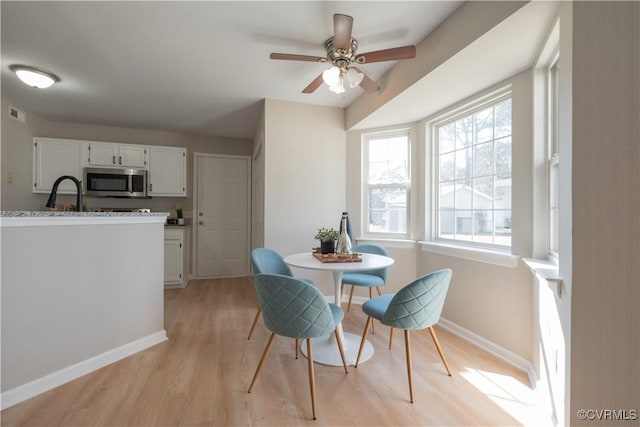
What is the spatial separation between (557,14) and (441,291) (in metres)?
1.53

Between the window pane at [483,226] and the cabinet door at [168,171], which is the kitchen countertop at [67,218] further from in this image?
the window pane at [483,226]

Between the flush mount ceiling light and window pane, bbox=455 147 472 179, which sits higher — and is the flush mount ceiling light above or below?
above

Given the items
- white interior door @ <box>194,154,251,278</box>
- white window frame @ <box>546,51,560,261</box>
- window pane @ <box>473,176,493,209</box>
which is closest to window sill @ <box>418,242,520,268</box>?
white window frame @ <box>546,51,560,261</box>

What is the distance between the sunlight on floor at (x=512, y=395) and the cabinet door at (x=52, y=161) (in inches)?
201

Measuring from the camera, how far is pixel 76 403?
160 centimetres

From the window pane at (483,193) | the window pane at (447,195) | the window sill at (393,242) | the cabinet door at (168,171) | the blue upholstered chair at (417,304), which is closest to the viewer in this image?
the blue upholstered chair at (417,304)

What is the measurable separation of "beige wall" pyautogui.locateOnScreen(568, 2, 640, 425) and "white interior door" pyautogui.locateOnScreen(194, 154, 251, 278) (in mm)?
4473

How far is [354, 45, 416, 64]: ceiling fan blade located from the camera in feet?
5.82

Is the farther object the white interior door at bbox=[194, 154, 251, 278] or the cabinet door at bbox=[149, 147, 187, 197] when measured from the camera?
the white interior door at bbox=[194, 154, 251, 278]

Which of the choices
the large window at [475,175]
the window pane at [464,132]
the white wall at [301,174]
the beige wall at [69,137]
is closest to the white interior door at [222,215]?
the beige wall at [69,137]

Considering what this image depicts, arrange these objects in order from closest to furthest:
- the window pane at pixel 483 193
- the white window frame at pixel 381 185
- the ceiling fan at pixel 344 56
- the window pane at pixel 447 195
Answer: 1. the ceiling fan at pixel 344 56
2. the window pane at pixel 483 193
3. the window pane at pixel 447 195
4. the white window frame at pixel 381 185

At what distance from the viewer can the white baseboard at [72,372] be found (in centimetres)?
158

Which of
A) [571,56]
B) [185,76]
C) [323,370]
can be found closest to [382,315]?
[323,370]

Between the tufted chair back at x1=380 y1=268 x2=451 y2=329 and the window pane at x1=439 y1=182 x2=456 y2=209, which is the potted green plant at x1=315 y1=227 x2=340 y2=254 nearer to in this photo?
the tufted chair back at x1=380 y1=268 x2=451 y2=329
